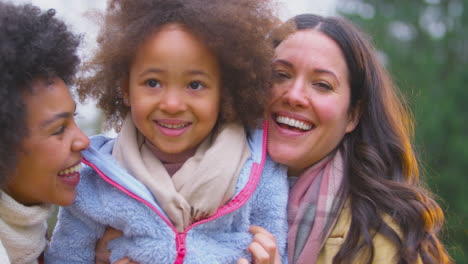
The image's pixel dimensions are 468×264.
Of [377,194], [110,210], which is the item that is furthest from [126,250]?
[377,194]

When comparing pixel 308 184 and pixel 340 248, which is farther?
pixel 308 184

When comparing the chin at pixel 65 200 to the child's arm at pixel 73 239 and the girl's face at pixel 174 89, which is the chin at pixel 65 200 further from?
the girl's face at pixel 174 89

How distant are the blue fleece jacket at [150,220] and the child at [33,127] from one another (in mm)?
111

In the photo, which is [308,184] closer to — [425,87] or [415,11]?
[425,87]

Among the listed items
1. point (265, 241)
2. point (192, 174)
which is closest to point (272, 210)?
point (265, 241)

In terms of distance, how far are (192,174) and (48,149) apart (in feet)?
2.07

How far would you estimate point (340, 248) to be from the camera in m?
2.60

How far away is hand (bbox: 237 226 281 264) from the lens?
2.40 meters

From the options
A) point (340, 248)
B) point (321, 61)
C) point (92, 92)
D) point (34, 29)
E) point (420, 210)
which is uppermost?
point (321, 61)

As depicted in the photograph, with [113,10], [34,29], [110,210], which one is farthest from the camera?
[113,10]

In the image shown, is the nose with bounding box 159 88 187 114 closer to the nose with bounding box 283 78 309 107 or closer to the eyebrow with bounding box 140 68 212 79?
the eyebrow with bounding box 140 68 212 79

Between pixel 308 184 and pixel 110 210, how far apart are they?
39.4 inches

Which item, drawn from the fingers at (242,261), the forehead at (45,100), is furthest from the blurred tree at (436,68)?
the forehead at (45,100)

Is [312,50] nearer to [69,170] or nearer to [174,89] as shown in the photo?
[174,89]
